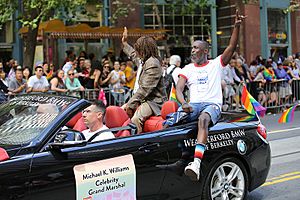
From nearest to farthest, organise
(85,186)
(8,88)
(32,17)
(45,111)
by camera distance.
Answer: (85,186), (45,111), (8,88), (32,17)

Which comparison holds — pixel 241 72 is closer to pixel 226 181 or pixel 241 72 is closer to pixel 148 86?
pixel 148 86

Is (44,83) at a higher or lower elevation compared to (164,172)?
higher

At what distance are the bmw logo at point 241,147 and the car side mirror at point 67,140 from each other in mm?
2002

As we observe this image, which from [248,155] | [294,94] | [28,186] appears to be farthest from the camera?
[294,94]

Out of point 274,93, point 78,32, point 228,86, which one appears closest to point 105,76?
point 228,86

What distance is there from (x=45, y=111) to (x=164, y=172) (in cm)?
134

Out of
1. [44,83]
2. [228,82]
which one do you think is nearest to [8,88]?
[44,83]

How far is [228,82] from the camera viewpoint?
1493 centimetres

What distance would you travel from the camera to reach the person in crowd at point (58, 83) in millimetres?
12180

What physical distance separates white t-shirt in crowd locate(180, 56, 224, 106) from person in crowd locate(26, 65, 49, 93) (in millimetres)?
6768

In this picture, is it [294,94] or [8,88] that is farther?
[294,94]

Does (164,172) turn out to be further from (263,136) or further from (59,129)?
(263,136)

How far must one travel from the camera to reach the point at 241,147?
18.9 feet

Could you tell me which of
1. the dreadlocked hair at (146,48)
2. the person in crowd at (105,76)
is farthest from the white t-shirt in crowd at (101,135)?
the person in crowd at (105,76)
